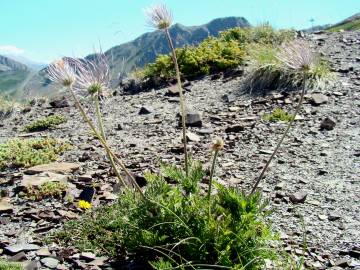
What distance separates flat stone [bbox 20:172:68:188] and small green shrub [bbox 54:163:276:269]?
2.67m

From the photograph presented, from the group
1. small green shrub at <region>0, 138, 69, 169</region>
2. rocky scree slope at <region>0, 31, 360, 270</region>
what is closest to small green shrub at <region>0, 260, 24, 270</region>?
rocky scree slope at <region>0, 31, 360, 270</region>

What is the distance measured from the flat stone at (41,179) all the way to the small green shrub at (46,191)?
177 mm

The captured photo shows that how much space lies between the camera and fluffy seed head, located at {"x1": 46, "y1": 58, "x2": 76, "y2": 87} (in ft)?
13.7

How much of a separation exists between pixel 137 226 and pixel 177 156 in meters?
4.06

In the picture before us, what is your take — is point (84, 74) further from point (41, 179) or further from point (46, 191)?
point (41, 179)

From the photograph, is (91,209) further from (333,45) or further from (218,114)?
(333,45)

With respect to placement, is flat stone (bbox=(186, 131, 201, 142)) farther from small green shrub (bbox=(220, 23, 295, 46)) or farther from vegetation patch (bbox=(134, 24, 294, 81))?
small green shrub (bbox=(220, 23, 295, 46))

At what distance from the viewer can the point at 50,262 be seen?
15.6 ft

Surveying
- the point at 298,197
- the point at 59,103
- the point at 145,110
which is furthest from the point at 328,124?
the point at 59,103

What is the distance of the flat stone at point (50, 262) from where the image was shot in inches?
186

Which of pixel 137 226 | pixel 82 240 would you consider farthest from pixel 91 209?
pixel 137 226

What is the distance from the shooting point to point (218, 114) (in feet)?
36.1

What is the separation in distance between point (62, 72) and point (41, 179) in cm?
338

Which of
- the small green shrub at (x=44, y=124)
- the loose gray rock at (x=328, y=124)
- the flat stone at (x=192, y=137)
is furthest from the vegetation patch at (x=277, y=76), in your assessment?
the small green shrub at (x=44, y=124)
